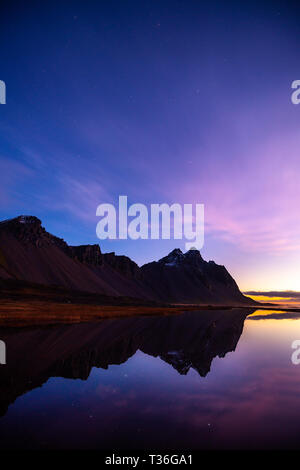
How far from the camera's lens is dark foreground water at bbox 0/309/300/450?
8.26 metres

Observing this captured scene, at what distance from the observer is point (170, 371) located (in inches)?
677

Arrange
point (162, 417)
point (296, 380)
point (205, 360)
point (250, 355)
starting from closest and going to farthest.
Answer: point (162, 417) < point (296, 380) < point (205, 360) < point (250, 355)

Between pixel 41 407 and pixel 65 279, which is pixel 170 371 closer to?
pixel 41 407

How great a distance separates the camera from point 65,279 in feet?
613

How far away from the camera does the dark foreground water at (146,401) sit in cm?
826

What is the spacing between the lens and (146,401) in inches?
458

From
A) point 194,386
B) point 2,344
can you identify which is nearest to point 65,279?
point 2,344

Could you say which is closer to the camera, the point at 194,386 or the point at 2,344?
the point at 194,386
